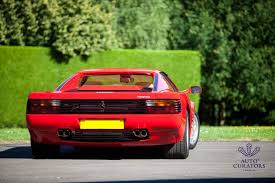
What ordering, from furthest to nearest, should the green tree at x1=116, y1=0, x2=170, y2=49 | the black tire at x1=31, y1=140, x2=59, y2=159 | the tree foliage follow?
the green tree at x1=116, y1=0, x2=170, y2=49
the tree foliage
the black tire at x1=31, y1=140, x2=59, y2=159

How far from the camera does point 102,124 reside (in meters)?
10.0

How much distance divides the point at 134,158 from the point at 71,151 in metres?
1.58

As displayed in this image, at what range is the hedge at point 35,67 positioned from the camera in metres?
21.3

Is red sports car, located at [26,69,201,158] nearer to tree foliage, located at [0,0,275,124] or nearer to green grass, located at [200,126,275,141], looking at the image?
green grass, located at [200,126,275,141]

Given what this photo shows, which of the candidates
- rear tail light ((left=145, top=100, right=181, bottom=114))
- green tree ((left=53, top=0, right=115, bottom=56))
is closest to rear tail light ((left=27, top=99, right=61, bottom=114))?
rear tail light ((left=145, top=100, right=181, bottom=114))

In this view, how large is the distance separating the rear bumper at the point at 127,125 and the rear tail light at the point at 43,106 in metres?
0.05

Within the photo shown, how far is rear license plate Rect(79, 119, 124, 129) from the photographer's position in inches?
393

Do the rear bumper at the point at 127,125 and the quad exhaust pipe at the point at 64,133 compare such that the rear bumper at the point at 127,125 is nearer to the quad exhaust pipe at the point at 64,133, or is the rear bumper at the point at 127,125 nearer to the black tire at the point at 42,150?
the quad exhaust pipe at the point at 64,133

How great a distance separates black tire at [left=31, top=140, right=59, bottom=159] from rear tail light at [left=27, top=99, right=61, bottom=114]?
1.55 feet

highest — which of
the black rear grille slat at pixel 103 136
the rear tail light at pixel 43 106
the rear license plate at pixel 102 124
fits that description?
the rear tail light at pixel 43 106

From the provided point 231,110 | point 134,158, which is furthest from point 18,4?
point 134,158

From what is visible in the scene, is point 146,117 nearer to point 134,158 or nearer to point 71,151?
point 134,158

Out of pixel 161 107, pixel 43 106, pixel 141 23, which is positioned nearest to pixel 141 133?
pixel 161 107

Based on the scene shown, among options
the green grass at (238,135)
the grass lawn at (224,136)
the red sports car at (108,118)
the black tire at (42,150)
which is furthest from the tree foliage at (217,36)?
the red sports car at (108,118)
